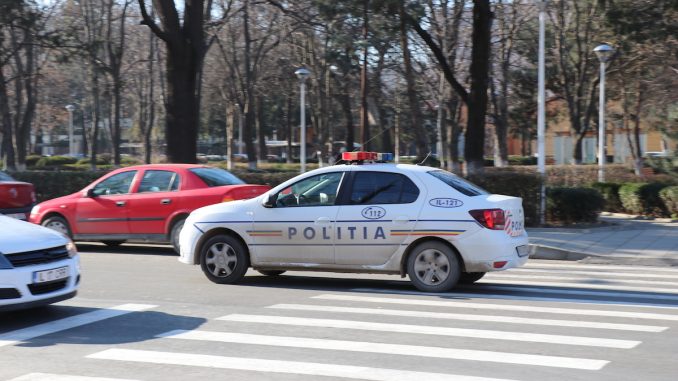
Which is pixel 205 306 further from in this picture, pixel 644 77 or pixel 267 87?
pixel 267 87

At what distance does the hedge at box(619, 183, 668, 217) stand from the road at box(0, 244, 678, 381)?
37.4ft

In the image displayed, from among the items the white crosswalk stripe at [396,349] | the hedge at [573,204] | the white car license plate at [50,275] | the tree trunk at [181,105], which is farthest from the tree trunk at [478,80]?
the white crosswalk stripe at [396,349]

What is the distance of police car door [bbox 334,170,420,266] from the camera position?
34.8ft

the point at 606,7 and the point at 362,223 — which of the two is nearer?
the point at 362,223

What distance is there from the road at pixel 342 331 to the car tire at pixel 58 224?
12.7 feet

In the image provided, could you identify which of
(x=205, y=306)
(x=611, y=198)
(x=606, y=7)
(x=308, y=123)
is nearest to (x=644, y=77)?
(x=606, y=7)

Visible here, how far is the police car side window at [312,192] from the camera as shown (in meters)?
11.0

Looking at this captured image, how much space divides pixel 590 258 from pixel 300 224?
703 cm

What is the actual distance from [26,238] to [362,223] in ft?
13.3

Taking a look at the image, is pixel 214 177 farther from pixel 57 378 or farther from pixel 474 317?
pixel 57 378

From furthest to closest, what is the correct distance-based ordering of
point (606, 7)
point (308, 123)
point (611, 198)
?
point (308, 123) → point (606, 7) → point (611, 198)

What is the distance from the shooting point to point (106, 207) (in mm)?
15562

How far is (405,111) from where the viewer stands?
5241 cm

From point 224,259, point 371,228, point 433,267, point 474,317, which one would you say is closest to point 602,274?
point 433,267
